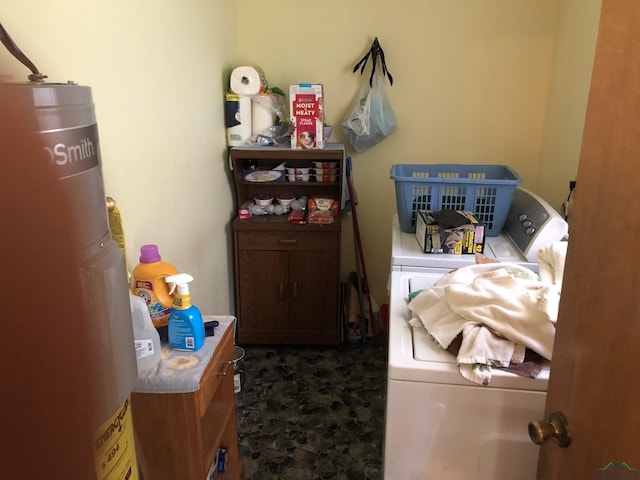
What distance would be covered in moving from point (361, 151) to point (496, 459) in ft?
6.57

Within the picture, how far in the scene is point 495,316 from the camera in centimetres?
127

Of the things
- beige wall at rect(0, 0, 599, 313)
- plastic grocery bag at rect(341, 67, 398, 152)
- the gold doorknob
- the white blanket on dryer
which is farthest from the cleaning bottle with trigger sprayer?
plastic grocery bag at rect(341, 67, 398, 152)

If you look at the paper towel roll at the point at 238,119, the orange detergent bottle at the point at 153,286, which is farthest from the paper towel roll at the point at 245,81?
the orange detergent bottle at the point at 153,286

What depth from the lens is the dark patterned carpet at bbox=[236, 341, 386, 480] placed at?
2111 millimetres

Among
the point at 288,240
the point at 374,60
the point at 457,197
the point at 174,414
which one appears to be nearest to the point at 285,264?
the point at 288,240

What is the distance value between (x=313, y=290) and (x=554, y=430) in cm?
204

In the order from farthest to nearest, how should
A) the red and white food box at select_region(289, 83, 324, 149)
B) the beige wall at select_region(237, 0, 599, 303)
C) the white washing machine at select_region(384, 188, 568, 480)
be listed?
the beige wall at select_region(237, 0, 599, 303), the red and white food box at select_region(289, 83, 324, 149), the white washing machine at select_region(384, 188, 568, 480)

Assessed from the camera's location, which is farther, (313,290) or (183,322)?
(313,290)

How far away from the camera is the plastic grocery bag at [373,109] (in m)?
2.80

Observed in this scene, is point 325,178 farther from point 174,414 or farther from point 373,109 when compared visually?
point 174,414

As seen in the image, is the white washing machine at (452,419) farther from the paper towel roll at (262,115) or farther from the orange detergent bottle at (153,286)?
the paper towel roll at (262,115)

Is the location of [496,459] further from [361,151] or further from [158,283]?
→ [361,151]

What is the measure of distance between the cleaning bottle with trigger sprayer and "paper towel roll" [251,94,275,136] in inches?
59.8

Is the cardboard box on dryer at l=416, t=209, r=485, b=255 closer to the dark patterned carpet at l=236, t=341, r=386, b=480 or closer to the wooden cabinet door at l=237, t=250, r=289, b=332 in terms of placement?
the dark patterned carpet at l=236, t=341, r=386, b=480
